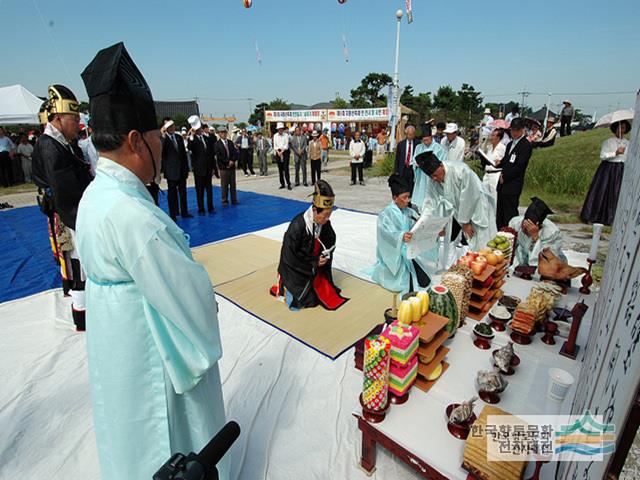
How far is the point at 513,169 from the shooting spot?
Answer: 17.2ft

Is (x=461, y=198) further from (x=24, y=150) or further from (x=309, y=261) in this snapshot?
(x=24, y=150)

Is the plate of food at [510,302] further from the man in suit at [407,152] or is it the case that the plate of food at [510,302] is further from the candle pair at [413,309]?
the man in suit at [407,152]

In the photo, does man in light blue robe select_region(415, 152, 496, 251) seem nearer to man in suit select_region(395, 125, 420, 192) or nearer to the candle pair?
the candle pair

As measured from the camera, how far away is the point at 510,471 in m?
1.41

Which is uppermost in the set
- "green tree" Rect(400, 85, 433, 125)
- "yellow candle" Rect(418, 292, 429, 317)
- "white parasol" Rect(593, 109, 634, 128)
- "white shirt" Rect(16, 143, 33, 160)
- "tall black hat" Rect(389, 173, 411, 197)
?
"green tree" Rect(400, 85, 433, 125)

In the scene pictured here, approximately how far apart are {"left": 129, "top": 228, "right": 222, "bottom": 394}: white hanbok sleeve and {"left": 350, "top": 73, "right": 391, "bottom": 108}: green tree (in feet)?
134

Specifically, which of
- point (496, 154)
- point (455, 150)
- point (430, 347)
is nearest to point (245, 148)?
point (455, 150)

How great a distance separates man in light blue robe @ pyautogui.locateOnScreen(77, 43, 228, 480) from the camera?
117 centimetres

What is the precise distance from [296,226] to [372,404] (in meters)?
2.18

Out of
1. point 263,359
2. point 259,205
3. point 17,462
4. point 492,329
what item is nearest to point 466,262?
point 492,329

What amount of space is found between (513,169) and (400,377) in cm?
462

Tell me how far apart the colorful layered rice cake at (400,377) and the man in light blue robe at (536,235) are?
220cm

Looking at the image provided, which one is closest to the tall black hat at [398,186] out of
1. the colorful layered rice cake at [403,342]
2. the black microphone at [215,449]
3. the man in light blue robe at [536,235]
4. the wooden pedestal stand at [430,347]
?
the man in light blue robe at [536,235]

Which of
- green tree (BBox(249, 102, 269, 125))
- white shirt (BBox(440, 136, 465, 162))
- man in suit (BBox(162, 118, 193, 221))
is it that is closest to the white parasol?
white shirt (BBox(440, 136, 465, 162))
